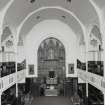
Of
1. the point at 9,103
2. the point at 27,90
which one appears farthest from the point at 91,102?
the point at 27,90

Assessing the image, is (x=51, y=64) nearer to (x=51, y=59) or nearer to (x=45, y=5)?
(x=51, y=59)

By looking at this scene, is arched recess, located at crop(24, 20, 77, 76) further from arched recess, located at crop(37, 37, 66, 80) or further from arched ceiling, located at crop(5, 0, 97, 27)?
arched ceiling, located at crop(5, 0, 97, 27)

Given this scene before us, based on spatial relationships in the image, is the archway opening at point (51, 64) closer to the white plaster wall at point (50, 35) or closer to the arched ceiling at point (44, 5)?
the white plaster wall at point (50, 35)

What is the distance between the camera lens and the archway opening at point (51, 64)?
61.9 feet

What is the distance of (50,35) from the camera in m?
18.6

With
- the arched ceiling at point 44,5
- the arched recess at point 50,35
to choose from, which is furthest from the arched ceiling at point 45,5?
the arched recess at point 50,35

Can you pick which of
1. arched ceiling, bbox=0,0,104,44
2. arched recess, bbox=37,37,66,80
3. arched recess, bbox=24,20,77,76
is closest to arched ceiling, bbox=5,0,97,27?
arched ceiling, bbox=0,0,104,44

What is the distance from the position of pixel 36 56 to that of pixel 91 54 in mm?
6334

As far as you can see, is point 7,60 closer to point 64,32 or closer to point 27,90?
point 27,90

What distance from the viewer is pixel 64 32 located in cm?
1867

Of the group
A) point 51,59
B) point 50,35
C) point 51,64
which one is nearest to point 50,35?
point 50,35

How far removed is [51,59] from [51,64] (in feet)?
1.42

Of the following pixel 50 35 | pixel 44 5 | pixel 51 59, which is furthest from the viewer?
pixel 51 59

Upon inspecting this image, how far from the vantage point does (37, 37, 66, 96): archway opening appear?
18875 mm
